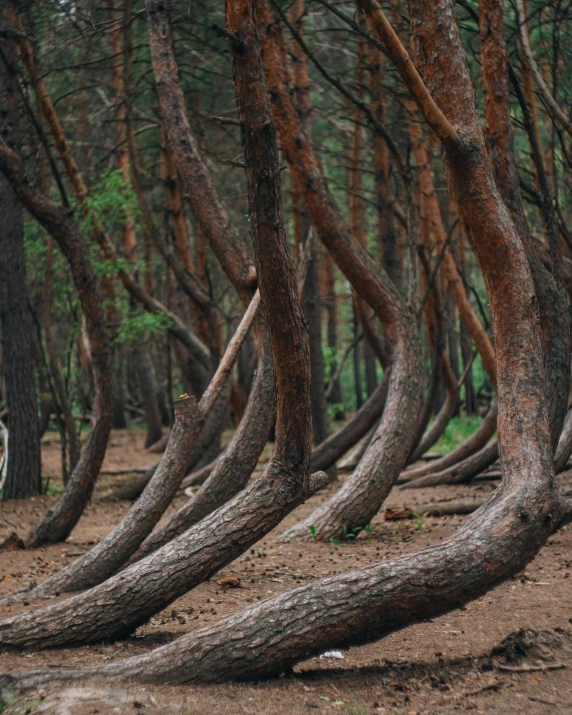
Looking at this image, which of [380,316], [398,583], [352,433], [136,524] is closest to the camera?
[398,583]

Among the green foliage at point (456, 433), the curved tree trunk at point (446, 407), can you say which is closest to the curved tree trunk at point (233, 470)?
the curved tree trunk at point (446, 407)

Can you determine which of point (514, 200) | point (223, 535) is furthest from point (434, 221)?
point (223, 535)

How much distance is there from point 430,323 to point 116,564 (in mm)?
6767

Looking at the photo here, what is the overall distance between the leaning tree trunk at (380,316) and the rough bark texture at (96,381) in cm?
208

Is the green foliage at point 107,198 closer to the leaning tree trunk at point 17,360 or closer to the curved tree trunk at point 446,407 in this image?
the leaning tree trunk at point 17,360

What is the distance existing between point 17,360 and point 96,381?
3.50 m

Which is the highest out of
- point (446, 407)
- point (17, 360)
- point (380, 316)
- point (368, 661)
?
point (380, 316)

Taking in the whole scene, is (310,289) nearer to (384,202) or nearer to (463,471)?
(384,202)

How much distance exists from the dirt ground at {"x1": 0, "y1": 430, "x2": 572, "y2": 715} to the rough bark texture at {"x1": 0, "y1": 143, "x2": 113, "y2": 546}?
852 mm

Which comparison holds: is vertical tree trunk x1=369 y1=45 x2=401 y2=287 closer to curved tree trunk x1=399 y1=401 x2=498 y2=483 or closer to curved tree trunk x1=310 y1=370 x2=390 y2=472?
curved tree trunk x1=310 y1=370 x2=390 y2=472

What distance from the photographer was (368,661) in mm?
4121

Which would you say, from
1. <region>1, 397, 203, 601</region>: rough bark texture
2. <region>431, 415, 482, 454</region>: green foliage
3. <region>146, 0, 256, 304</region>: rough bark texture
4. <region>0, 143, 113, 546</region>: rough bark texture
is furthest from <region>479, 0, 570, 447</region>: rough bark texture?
<region>431, 415, 482, 454</region>: green foliage

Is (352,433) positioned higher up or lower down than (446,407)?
lower down

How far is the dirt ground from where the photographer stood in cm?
342
